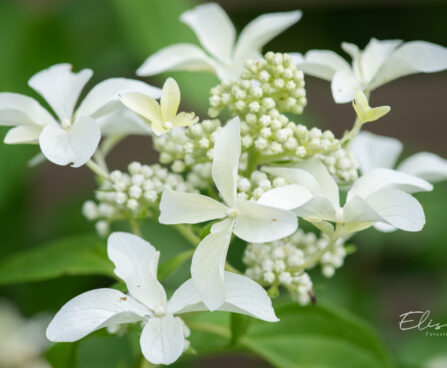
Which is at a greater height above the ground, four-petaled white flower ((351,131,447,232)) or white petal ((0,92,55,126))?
white petal ((0,92,55,126))

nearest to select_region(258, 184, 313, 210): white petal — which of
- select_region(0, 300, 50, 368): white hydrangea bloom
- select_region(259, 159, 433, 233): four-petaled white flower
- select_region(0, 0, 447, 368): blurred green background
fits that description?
select_region(259, 159, 433, 233): four-petaled white flower

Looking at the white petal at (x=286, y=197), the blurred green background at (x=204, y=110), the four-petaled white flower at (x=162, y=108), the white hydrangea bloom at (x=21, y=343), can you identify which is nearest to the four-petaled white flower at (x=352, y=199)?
the white petal at (x=286, y=197)

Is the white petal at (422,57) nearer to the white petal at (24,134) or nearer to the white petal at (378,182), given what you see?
the white petal at (378,182)

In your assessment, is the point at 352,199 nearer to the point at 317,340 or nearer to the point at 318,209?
the point at 318,209

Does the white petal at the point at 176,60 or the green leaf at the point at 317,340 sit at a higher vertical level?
the white petal at the point at 176,60

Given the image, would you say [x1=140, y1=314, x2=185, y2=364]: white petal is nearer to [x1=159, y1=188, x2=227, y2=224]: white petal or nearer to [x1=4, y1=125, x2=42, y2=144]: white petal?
[x1=159, y1=188, x2=227, y2=224]: white petal

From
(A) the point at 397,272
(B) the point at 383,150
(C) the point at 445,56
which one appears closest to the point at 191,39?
(B) the point at 383,150
